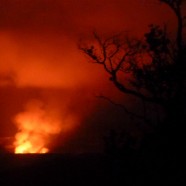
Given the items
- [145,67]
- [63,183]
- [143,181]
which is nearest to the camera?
[143,181]

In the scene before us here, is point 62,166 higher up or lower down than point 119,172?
higher up

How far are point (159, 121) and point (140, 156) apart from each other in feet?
6.00

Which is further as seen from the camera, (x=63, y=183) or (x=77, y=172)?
(x=77, y=172)

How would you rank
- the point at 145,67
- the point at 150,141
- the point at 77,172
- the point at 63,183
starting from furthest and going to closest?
the point at 77,172, the point at 63,183, the point at 145,67, the point at 150,141

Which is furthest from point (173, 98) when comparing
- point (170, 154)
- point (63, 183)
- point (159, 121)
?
point (63, 183)

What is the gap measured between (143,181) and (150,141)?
1.73 metres

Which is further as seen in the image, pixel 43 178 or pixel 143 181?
pixel 43 178

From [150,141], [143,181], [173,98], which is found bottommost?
[143,181]

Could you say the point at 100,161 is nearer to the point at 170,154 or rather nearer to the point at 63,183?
the point at 63,183

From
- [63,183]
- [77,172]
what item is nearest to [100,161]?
[77,172]

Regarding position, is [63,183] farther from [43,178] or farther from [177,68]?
[177,68]

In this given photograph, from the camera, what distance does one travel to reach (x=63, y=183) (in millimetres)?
22031

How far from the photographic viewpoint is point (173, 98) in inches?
718

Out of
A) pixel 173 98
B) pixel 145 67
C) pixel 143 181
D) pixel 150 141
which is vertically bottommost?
pixel 143 181
